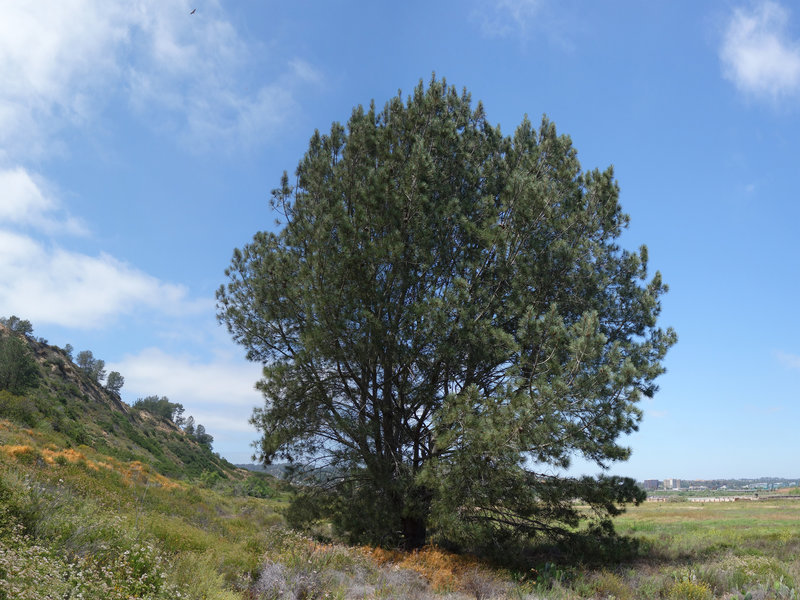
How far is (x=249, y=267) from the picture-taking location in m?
12.9

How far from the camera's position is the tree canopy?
8648 mm

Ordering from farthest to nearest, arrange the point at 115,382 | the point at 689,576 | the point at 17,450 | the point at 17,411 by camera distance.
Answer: the point at 115,382, the point at 17,411, the point at 17,450, the point at 689,576

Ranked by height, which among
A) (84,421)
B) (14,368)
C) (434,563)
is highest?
(14,368)

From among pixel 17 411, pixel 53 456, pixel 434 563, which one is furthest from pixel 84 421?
pixel 434 563

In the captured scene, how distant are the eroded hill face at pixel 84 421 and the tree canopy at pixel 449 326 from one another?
1508cm

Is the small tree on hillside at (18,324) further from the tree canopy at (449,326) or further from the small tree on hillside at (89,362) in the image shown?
the tree canopy at (449,326)

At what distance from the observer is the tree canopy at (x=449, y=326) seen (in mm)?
8648

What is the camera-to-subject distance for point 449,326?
9516 mm

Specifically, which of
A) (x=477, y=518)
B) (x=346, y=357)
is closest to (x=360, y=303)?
(x=346, y=357)

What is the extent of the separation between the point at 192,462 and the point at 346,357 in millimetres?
54102

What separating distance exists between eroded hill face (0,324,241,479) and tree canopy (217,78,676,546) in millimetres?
15076

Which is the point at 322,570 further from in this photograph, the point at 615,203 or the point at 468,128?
the point at 468,128

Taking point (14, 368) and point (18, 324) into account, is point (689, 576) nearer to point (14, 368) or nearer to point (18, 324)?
point (14, 368)

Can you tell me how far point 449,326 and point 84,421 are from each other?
41.3m
